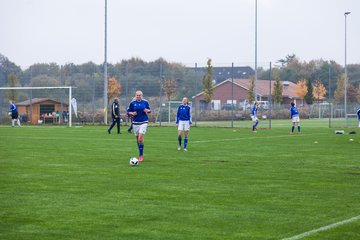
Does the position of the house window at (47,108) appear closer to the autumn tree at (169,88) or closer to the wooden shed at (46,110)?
the wooden shed at (46,110)

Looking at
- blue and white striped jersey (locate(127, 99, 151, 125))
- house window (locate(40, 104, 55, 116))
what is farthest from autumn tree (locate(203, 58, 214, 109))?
blue and white striped jersey (locate(127, 99, 151, 125))

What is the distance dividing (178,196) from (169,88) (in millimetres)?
44521

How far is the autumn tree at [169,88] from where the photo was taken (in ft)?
180

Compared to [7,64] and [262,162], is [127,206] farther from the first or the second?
[7,64]

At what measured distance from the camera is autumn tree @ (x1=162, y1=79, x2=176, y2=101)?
54.9 m

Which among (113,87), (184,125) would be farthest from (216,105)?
(184,125)

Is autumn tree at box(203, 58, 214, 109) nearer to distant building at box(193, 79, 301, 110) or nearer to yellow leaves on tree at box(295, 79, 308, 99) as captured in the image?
distant building at box(193, 79, 301, 110)

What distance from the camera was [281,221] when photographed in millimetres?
9828

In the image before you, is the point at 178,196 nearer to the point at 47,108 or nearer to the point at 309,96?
the point at 47,108

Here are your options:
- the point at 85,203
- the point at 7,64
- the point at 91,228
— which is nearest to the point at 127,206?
the point at 85,203

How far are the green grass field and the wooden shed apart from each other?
3230 centimetres

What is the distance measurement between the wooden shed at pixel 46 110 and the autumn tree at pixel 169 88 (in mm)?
8476

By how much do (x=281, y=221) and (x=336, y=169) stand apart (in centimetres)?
824

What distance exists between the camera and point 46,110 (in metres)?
54.1
